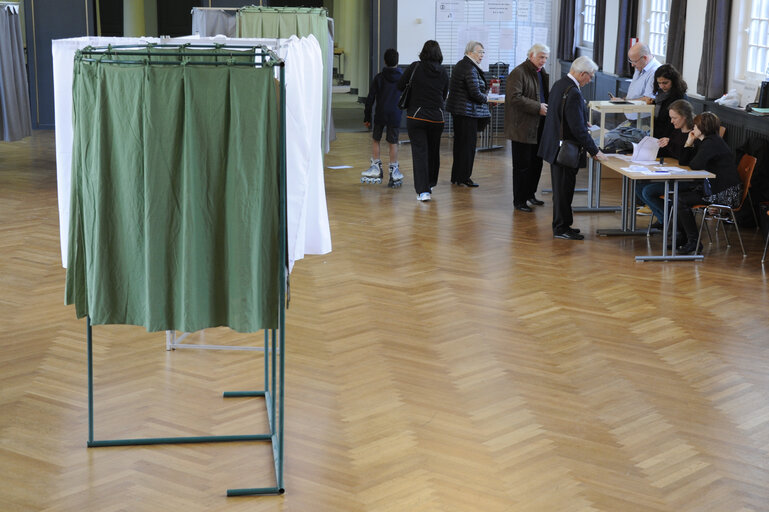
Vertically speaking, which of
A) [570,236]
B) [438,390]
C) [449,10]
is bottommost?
[438,390]

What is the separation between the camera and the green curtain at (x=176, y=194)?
12.4ft

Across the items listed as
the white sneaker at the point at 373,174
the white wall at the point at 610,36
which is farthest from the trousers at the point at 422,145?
the white wall at the point at 610,36

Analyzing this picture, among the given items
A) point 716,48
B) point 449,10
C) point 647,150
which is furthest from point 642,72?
point 449,10

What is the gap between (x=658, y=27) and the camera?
39.5 feet

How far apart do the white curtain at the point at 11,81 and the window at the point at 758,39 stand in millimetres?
8138

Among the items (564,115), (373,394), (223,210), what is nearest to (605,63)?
(564,115)

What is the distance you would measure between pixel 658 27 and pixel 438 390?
851cm

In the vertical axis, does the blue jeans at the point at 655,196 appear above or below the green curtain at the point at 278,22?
below

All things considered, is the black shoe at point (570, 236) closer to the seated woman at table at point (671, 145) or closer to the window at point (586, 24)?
the seated woman at table at point (671, 145)

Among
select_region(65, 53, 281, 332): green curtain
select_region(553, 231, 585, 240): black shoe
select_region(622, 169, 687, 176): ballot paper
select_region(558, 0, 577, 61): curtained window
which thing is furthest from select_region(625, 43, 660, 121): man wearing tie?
select_region(65, 53, 281, 332): green curtain

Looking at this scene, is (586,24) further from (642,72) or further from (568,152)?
(568,152)

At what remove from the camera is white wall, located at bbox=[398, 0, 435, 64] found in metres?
14.4

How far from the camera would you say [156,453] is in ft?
14.2

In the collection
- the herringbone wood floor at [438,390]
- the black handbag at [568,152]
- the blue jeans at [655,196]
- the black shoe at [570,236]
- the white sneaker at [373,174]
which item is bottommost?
the herringbone wood floor at [438,390]
